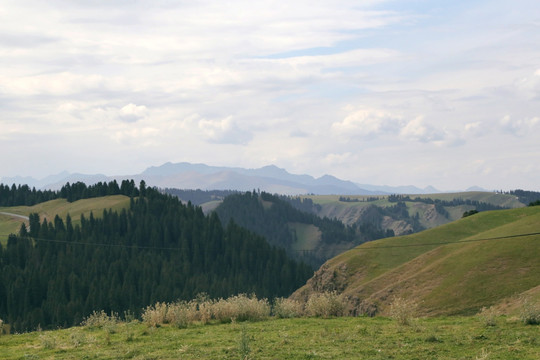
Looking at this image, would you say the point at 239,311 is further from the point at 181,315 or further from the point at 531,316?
the point at 531,316

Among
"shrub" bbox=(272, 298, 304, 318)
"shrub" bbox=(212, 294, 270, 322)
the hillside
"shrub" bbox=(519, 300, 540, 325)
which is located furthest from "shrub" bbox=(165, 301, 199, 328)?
the hillside

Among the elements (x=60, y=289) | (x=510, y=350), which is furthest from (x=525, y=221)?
(x=60, y=289)

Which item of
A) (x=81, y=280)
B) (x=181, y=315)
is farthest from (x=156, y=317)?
(x=81, y=280)

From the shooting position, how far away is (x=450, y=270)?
183ft

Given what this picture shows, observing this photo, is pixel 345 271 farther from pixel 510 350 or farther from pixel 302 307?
pixel 510 350

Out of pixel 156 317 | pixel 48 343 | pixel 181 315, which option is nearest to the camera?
pixel 48 343

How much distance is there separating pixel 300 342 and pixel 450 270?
35.3m

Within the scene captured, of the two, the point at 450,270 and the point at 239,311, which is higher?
the point at 239,311

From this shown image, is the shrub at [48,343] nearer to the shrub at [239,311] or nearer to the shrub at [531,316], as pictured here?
the shrub at [239,311]

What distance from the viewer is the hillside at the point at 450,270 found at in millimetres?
47500

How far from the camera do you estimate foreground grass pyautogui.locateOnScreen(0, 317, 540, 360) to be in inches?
861

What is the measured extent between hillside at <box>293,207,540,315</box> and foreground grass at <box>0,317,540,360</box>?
18.7 metres

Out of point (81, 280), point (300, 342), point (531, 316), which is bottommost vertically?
point (81, 280)

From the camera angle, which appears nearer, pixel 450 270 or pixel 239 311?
pixel 239 311
